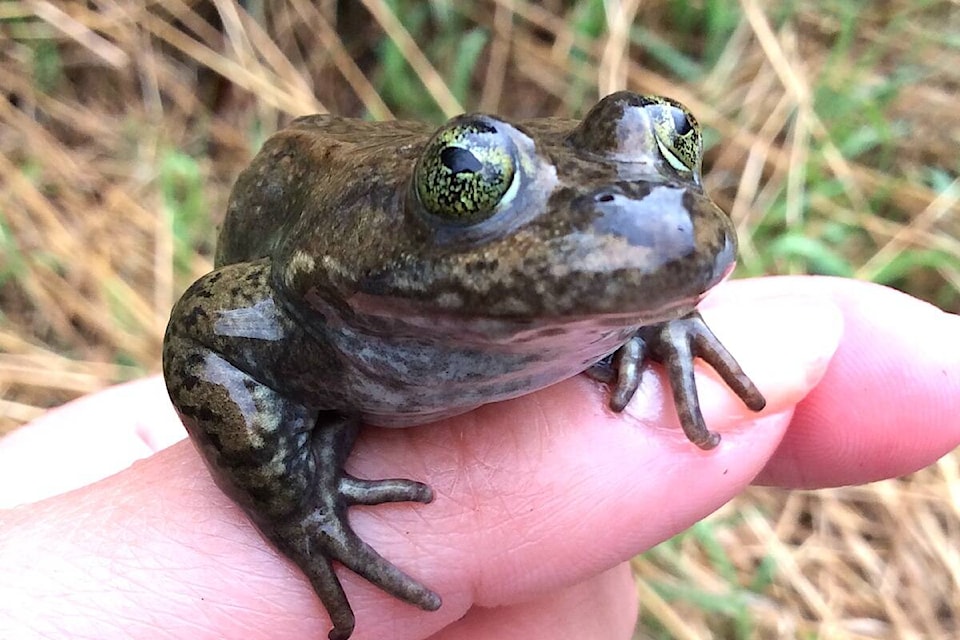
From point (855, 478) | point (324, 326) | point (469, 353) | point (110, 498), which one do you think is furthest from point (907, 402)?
point (110, 498)

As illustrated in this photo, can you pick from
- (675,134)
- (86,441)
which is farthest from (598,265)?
(86,441)

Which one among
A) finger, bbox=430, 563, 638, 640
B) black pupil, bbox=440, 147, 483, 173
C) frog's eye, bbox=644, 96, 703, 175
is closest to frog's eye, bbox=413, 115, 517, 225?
black pupil, bbox=440, 147, 483, 173

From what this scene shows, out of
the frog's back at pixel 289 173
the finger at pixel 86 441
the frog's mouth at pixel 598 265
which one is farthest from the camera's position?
the finger at pixel 86 441

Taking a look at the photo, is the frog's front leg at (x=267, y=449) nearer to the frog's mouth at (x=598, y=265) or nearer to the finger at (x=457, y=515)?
the finger at (x=457, y=515)

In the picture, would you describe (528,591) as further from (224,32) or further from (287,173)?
(224,32)

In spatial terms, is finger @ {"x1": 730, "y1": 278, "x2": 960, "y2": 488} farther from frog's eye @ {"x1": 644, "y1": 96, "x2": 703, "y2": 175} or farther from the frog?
frog's eye @ {"x1": 644, "y1": 96, "x2": 703, "y2": 175}

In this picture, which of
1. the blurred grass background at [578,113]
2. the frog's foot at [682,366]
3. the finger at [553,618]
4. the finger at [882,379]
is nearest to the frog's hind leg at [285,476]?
the frog's foot at [682,366]

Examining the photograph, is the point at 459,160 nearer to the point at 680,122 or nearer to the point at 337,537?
the point at 680,122
